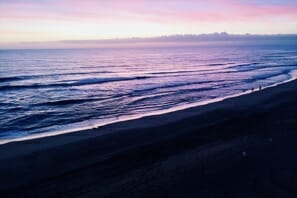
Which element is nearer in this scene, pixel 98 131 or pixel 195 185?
pixel 195 185

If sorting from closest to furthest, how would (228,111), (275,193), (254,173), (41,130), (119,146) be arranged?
1. (275,193)
2. (254,173)
3. (119,146)
4. (41,130)
5. (228,111)

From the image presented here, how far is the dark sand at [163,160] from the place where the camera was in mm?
8570

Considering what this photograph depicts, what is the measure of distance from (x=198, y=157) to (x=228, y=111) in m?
8.93

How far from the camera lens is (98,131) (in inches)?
602

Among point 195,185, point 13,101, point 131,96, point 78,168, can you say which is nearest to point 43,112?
point 13,101

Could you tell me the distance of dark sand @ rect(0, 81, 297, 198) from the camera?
857cm

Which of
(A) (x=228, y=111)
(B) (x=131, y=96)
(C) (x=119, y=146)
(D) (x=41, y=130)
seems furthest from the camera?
(B) (x=131, y=96)

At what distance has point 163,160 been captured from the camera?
35.1ft

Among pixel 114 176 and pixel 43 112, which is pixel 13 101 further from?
pixel 114 176

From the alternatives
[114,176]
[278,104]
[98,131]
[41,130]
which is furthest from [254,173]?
[278,104]

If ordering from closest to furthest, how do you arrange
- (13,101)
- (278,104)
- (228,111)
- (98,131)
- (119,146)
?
(119,146)
(98,131)
(228,111)
(278,104)
(13,101)

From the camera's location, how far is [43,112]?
21234mm

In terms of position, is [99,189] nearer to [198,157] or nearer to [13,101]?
[198,157]

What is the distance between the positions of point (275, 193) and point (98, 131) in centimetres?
917
